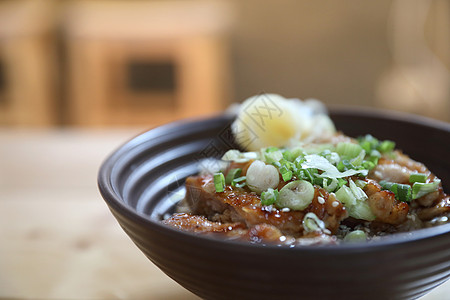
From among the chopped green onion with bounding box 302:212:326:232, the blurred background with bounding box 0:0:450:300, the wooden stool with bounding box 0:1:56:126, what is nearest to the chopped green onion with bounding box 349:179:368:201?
the chopped green onion with bounding box 302:212:326:232

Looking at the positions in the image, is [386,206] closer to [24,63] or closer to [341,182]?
[341,182]

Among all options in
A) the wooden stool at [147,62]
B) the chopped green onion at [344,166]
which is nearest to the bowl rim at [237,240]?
the chopped green onion at [344,166]

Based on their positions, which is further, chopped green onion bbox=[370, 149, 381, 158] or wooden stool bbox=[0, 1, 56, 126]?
wooden stool bbox=[0, 1, 56, 126]

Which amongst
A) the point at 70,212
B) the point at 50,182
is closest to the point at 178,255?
the point at 70,212

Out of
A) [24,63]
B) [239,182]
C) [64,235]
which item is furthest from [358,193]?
[24,63]

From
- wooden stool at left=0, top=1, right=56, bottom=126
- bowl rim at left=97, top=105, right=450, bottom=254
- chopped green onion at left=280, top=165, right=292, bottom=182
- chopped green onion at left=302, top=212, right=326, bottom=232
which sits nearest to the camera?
bowl rim at left=97, top=105, right=450, bottom=254

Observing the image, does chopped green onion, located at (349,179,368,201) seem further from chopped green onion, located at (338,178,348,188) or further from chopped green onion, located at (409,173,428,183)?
chopped green onion, located at (409,173,428,183)
